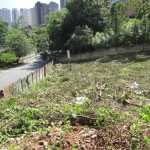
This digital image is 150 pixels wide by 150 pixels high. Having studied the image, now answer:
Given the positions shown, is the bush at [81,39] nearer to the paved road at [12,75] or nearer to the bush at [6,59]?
the paved road at [12,75]

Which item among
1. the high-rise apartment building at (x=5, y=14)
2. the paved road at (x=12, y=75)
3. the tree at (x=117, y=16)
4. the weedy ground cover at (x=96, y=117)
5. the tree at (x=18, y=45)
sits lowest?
the paved road at (x=12, y=75)

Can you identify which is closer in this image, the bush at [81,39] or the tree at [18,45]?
the bush at [81,39]

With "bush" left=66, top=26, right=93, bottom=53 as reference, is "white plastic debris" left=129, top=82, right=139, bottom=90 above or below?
below

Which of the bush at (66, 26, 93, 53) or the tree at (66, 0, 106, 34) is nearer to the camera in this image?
the bush at (66, 26, 93, 53)

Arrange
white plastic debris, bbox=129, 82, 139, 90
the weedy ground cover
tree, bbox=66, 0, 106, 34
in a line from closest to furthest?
the weedy ground cover
white plastic debris, bbox=129, 82, 139, 90
tree, bbox=66, 0, 106, 34

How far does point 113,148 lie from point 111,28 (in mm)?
17263

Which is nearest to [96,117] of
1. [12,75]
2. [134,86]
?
[134,86]

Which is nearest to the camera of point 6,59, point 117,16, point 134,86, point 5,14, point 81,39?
point 134,86

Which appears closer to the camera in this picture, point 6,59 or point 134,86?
point 134,86

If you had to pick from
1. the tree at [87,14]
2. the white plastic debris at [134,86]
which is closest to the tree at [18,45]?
the tree at [87,14]

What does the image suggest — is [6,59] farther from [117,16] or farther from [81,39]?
[117,16]

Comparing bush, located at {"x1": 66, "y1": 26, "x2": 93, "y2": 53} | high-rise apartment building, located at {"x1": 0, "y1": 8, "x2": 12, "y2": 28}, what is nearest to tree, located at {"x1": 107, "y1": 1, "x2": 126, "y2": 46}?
bush, located at {"x1": 66, "y1": 26, "x2": 93, "y2": 53}

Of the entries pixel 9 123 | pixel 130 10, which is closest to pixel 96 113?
pixel 9 123

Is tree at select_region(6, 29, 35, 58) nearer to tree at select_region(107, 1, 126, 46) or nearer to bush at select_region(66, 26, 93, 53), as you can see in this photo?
bush at select_region(66, 26, 93, 53)
